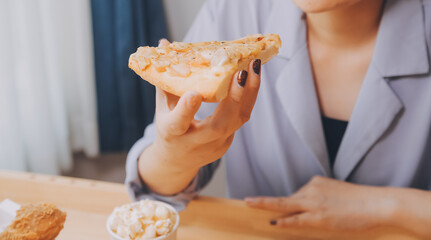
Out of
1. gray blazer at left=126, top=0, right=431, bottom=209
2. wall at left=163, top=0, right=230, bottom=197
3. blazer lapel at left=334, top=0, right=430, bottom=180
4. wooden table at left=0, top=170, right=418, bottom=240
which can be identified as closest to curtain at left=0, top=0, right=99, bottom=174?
wall at left=163, top=0, right=230, bottom=197

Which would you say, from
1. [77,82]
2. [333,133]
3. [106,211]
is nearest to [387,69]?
[333,133]

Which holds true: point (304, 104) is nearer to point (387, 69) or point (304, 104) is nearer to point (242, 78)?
point (387, 69)

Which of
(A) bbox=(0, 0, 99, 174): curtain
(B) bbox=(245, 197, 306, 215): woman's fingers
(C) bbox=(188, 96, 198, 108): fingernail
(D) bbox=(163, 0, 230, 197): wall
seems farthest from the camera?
(D) bbox=(163, 0, 230, 197): wall

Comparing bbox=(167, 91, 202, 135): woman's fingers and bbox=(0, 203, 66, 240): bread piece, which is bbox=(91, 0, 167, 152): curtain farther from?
bbox=(167, 91, 202, 135): woman's fingers

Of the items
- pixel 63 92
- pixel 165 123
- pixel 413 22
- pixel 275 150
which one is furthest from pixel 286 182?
pixel 63 92

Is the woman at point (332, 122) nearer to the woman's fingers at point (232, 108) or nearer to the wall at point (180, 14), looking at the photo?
the woman's fingers at point (232, 108)

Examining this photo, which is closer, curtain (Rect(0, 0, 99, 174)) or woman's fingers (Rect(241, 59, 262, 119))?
woman's fingers (Rect(241, 59, 262, 119))

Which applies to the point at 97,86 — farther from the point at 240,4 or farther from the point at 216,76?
the point at 216,76
